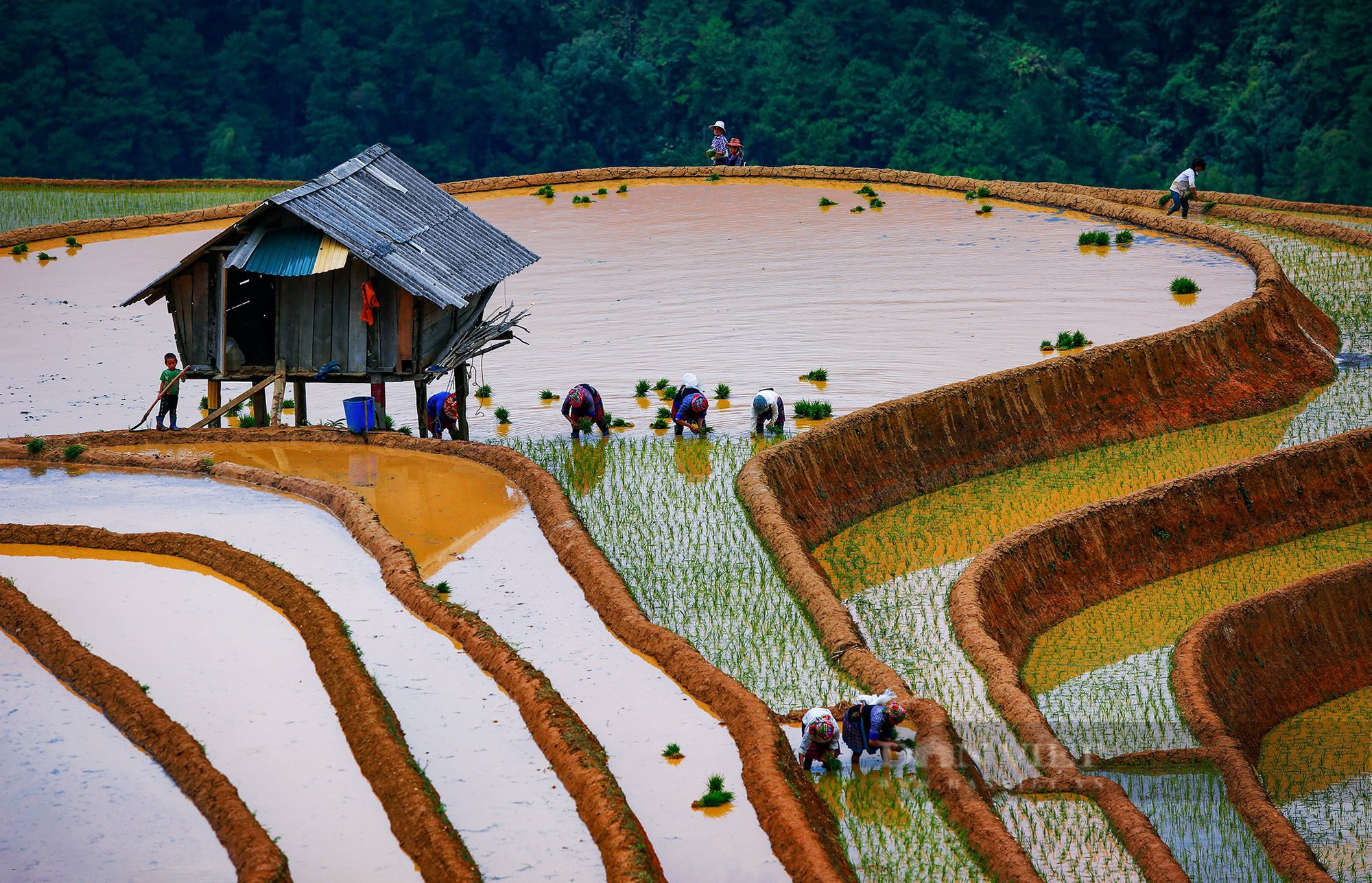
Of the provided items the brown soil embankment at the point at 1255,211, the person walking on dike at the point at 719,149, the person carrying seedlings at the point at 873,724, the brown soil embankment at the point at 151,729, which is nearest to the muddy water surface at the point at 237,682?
the brown soil embankment at the point at 151,729

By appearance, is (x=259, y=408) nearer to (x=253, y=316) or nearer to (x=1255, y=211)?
(x=253, y=316)

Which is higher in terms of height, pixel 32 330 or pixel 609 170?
pixel 609 170

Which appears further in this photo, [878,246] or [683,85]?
[683,85]

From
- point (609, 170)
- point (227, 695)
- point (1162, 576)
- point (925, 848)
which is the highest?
point (609, 170)

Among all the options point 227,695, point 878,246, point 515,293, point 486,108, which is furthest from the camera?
point 486,108

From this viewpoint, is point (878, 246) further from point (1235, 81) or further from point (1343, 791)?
point (1235, 81)

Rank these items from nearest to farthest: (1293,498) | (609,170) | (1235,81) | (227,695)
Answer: (227,695)
(1293,498)
(609,170)
(1235,81)

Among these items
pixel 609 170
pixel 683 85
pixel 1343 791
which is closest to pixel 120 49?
pixel 683 85
